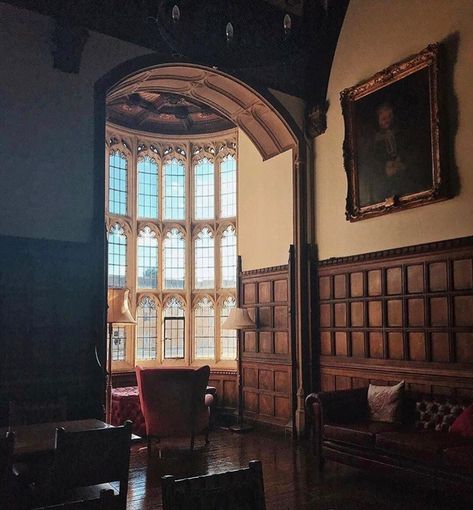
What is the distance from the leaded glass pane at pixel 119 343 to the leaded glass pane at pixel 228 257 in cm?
200

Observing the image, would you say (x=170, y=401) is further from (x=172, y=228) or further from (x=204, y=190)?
(x=204, y=190)

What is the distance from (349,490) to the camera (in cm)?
516

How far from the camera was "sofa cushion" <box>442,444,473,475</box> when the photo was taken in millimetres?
4492

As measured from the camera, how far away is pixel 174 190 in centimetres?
1066

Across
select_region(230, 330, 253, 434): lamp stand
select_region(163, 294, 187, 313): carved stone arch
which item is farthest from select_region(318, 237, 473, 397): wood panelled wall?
select_region(163, 294, 187, 313): carved stone arch

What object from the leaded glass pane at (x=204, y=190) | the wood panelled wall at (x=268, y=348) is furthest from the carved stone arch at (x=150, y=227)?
the wood panelled wall at (x=268, y=348)

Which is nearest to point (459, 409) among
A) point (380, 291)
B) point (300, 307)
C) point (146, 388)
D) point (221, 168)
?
point (380, 291)

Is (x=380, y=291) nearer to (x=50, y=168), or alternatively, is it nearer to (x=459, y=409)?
(x=459, y=409)

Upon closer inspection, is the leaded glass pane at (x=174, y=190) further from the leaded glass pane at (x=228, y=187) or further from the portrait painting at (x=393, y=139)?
the portrait painting at (x=393, y=139)

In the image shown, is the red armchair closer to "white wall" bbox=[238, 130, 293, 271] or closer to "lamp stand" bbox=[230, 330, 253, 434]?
"lamp stand" bbox=[230, 330, 253, 434]

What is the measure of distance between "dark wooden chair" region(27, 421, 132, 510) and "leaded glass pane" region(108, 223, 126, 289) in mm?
7010

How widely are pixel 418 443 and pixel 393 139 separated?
3587 mm

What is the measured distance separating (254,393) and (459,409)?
3694 mm

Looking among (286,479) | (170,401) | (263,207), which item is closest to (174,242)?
(263,207)
